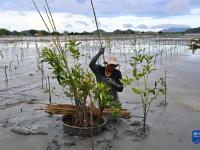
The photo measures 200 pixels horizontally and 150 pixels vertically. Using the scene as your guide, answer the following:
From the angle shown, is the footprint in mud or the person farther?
the footprint in mud

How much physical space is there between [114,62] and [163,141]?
1.56 m

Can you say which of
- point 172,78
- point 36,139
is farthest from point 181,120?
point 172,78

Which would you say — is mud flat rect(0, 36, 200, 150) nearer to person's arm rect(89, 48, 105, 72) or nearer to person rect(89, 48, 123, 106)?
person rect(89, 48, 123, 106)

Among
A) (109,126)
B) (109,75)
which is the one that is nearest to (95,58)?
(109,75)

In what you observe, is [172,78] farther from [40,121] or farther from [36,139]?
[36,139]

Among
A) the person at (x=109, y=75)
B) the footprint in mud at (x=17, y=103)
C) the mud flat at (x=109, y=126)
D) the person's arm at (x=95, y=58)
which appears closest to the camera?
the mud flat at (x=109, y=126)

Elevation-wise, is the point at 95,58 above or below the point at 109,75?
above

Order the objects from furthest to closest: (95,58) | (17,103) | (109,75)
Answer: (17,103) → (109,75) → (95,58)

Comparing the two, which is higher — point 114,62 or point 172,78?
point 114,62

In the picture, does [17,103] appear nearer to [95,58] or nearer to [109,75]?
[109,75]

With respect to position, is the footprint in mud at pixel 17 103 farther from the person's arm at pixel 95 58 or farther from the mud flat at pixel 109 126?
the person's arm at pixel 95 58

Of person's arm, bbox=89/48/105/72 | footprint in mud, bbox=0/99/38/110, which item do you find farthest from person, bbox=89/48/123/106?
footprint in mud, bbox=0/99/38/110

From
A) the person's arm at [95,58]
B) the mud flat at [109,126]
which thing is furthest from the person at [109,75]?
the mud flat at [109,126]

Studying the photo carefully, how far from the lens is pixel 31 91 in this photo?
913 cm
